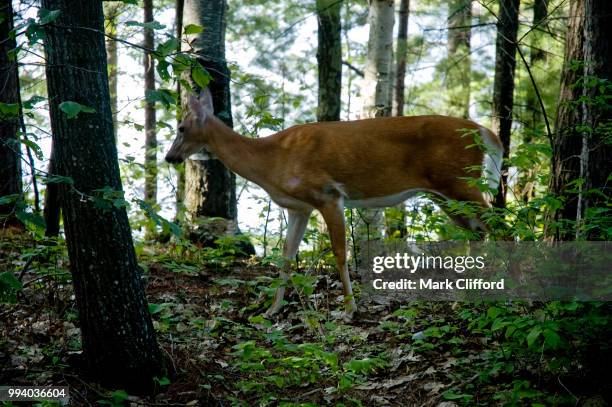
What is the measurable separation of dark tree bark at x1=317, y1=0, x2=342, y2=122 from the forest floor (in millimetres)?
5273

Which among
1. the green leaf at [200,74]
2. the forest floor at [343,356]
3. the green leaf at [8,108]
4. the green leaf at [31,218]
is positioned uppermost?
the green leaf at [200,74]

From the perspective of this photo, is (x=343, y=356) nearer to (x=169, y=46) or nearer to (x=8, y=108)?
(x=169, y=46)

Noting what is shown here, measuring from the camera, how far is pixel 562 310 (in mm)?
3922

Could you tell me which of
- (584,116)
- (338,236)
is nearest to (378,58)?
(338,236)

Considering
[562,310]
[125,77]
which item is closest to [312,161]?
[562,310]

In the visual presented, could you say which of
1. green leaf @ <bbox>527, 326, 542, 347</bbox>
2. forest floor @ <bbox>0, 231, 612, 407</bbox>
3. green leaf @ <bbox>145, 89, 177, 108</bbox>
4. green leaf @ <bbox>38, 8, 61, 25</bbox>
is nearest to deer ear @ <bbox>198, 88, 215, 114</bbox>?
forest floor @ <bbox>0, 231, 612, 407</bbox>

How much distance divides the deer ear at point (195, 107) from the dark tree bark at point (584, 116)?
3.64 m

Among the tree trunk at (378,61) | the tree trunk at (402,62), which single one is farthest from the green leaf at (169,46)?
the tree trunk at (402,62)

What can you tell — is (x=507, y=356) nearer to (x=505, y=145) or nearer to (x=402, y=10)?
(x=505, y=145)

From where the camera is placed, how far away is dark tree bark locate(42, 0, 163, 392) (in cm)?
410

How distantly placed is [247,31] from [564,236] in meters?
14.2

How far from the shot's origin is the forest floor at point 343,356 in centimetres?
394

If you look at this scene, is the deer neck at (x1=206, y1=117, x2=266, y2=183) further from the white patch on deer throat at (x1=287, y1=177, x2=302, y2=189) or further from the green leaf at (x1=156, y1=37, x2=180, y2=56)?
the green leaf at (x1=156, y1=37, x2=180, y2=56)

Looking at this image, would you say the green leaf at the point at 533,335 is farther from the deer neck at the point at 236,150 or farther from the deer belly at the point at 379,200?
the deer neck at the point at 236,150
